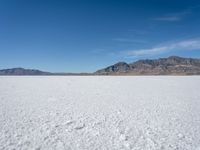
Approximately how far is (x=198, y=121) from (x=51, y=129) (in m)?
3.14

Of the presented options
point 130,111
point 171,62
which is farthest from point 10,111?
point 171,62

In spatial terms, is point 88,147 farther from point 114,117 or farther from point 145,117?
point 145,117

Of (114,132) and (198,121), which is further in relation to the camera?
(198,121)

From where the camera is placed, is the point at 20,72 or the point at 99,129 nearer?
the point at 99,129

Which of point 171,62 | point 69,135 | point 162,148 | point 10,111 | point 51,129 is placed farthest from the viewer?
point 171,62

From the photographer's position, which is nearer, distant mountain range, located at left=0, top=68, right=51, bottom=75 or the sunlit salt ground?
the sunlit salt ground

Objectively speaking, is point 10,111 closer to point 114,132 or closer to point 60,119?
point 60,119

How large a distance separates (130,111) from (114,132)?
1.71m

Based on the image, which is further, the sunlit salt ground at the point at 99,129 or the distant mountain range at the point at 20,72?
the distant mountain range at the point at 20,72

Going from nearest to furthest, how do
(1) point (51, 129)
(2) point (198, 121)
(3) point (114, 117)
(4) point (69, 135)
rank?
(4) point (69, 135), (1) point (51, 129), (2) point (198, 121), (3) point (114, 117)

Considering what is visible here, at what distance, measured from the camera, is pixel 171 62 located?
15588 centimetres

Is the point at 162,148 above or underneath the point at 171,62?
underneath

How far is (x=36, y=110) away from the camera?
504cm

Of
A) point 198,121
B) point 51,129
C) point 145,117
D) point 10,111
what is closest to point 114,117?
point 145,117
